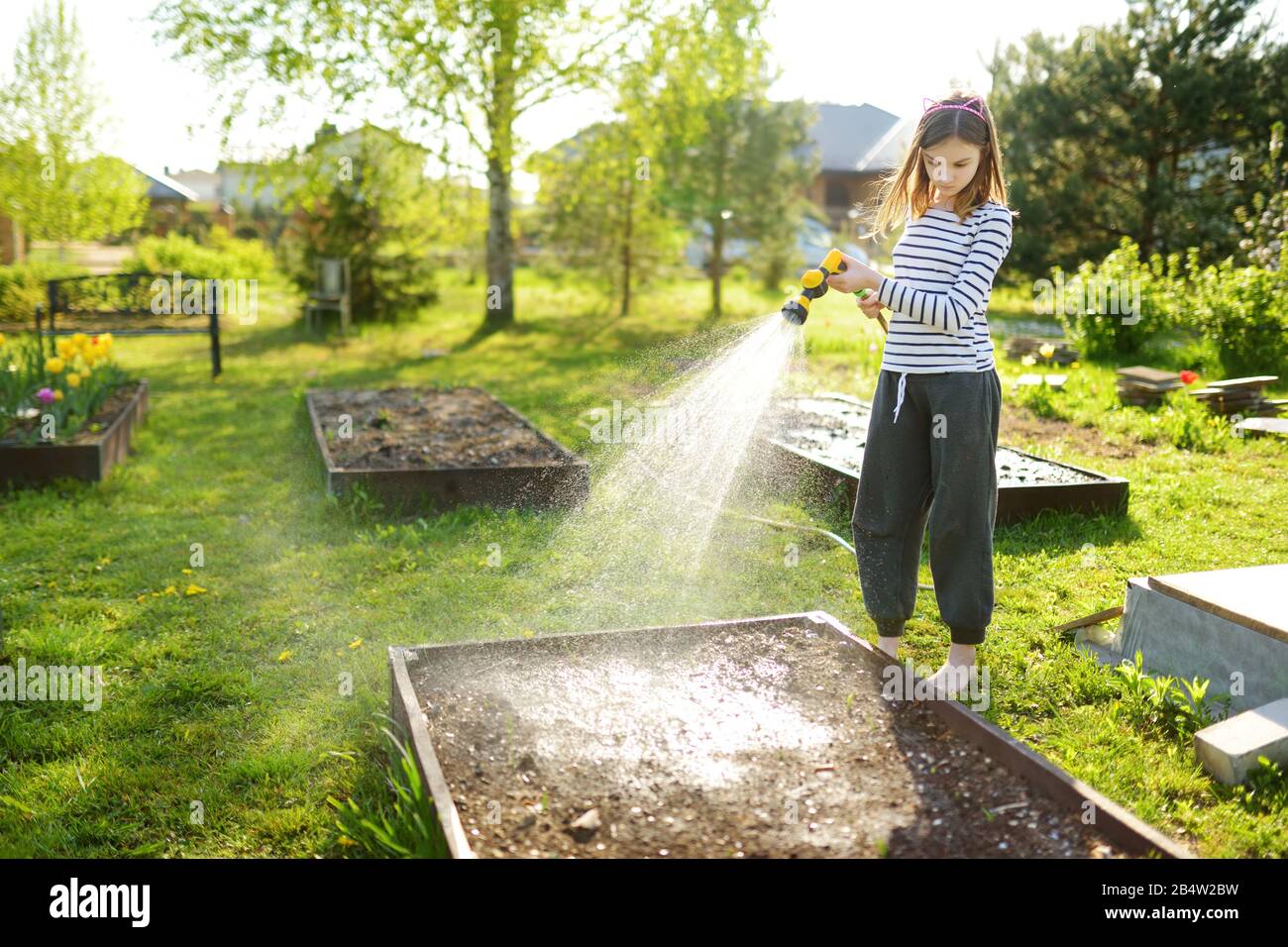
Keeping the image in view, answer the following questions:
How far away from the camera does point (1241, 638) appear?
122 inches

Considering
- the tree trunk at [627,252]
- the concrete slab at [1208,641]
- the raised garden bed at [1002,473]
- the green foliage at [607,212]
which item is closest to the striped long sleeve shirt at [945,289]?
the concrete slab at [1208,641]

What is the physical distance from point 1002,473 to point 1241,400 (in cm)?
316

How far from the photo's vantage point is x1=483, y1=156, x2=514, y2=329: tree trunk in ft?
48.3

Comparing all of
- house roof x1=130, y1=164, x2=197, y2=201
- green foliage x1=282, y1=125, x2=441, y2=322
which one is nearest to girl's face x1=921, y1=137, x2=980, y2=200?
green foliage x1=282, y1=125, x2=441, y2=322

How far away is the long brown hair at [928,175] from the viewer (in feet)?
9.93

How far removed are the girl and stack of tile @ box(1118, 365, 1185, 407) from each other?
6.02m

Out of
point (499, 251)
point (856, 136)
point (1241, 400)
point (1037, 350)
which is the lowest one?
point (1241, 400)

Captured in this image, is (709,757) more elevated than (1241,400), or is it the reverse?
(1241,400)

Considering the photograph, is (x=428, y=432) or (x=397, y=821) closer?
(x=397, y=821)

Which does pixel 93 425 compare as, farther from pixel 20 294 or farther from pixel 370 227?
pixel 20 294

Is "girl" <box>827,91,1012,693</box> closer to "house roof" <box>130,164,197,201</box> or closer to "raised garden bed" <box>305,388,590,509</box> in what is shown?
"raised garden bed" <box>305,388,590,509</box>

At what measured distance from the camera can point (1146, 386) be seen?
8.48 metres

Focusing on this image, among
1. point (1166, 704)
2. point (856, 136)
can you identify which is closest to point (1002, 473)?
point (1166, 704)
